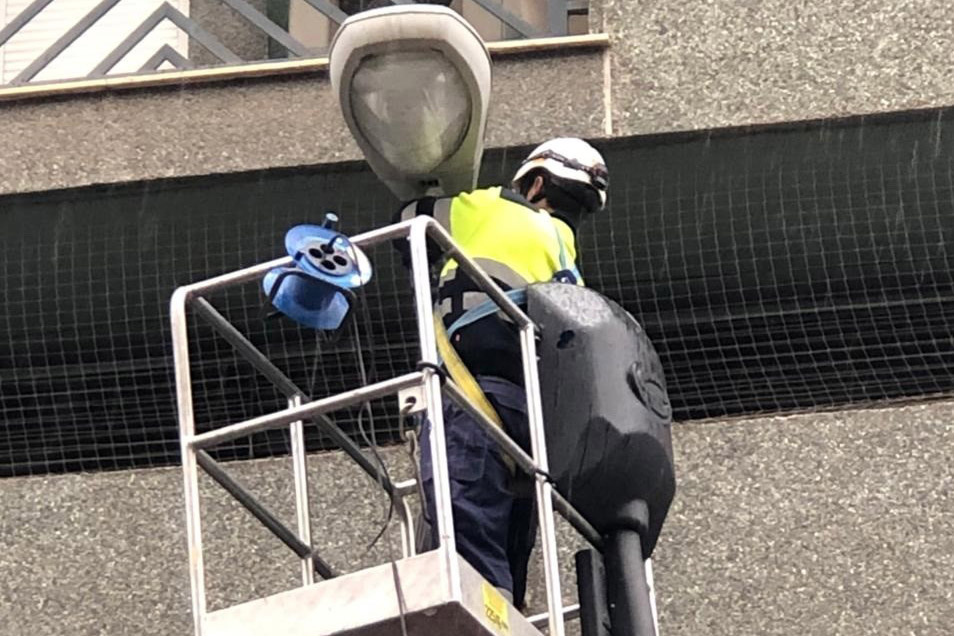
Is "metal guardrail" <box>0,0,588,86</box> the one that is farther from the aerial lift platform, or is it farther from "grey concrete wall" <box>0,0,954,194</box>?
the aerial lift platform

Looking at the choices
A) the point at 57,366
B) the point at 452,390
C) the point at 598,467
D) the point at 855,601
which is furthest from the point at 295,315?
the point at 57,366

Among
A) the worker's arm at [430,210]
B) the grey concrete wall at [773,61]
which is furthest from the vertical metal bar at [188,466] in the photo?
the grey concrete wall at [773,61]

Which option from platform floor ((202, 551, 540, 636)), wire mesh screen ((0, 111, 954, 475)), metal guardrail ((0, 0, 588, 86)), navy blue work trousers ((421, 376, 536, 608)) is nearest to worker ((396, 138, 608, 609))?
navy blue work trousers ((421, 376, 536, 608))

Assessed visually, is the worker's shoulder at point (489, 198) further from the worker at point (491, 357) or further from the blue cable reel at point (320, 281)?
the blue cable reel at point (320, 281)

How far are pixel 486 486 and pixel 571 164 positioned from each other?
0.95 metres

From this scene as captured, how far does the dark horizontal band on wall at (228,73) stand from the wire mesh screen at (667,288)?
303mm

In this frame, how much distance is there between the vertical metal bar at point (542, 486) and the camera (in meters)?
5.72

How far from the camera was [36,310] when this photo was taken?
8.53 metres

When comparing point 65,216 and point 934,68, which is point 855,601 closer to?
point 934,68

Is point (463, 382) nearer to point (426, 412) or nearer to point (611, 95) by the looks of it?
point (426, 412)

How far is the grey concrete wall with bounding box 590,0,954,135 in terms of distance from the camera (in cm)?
827

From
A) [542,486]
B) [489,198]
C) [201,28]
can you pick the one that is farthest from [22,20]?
[542,486]

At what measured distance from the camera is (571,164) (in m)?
6.76

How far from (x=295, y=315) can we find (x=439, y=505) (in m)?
0.60
